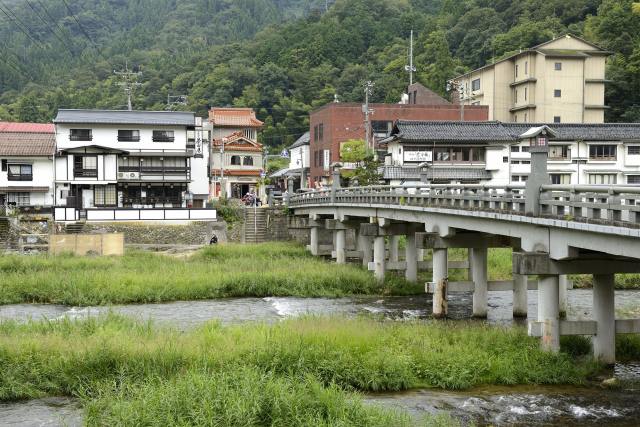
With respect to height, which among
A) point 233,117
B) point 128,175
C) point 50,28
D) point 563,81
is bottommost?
point 128,175

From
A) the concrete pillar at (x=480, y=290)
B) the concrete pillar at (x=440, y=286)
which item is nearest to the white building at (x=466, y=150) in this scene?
the concrete pillar at (x=440, y=286)

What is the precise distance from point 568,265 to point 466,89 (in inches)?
2403

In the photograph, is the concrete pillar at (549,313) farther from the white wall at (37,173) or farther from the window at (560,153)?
the white wall at (37,173)

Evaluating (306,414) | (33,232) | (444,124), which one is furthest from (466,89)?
(306,414)

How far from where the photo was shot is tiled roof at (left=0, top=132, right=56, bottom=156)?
52156mm

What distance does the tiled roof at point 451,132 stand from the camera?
49.6 metres

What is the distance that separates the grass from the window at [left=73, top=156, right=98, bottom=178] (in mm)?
15122

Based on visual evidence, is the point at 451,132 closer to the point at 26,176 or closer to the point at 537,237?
the point at 26,176

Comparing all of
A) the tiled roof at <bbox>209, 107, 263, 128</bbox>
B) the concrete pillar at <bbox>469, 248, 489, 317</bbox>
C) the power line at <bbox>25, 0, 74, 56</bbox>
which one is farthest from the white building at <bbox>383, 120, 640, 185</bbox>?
the power line at <bbox>25, 0, 74, 56</bbox>

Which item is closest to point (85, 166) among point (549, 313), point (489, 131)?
point (489, 131)

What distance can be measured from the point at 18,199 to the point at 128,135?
924 centimetres

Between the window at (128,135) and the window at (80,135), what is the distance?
218cm

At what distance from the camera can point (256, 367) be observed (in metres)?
15.0

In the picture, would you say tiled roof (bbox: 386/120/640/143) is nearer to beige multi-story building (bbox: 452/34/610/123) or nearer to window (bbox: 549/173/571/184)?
window (bbox: 549/173/571/184)
